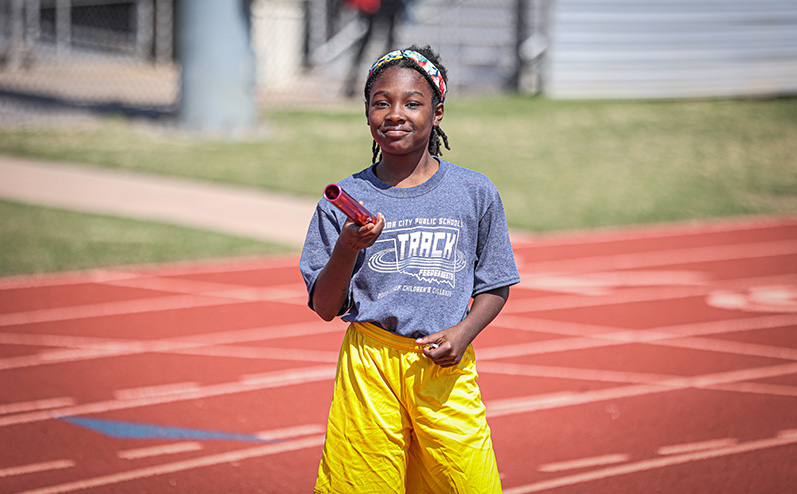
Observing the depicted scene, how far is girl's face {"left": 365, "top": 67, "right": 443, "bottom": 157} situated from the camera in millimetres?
2639

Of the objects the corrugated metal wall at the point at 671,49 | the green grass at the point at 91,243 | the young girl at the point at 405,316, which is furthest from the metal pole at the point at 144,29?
the young girl at the point at 405,316

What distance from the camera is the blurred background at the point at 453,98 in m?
12.3

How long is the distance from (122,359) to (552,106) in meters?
12.9

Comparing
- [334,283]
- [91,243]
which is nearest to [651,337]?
[334,283]

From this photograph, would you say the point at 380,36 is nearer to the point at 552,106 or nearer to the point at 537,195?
the point at 552,106

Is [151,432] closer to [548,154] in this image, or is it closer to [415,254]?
[415,254]

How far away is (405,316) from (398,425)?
33 centimetres

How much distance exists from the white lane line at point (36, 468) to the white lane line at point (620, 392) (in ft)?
7.14

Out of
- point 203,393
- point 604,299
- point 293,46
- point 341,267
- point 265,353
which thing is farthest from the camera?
point 293,46

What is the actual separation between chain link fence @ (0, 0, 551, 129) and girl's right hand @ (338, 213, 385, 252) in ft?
51.3

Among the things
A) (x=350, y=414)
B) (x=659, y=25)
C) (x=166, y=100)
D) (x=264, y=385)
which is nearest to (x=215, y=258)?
(x=264, y=385)

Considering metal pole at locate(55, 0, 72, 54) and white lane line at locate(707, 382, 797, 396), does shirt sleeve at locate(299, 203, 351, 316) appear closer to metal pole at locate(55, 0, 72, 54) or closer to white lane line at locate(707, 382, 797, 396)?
white lane line at locate(707, 382, 797, 396)

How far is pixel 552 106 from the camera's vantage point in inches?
683

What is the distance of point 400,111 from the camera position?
8.65 feet
